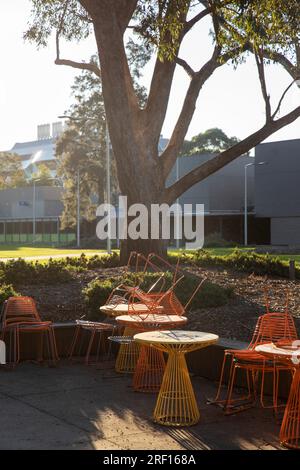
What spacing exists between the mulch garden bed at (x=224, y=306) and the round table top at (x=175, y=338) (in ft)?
5.93

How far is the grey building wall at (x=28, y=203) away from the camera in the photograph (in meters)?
87.4

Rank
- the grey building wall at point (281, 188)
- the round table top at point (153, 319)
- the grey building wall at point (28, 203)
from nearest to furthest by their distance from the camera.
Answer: the round table top at point (153, 319), the grey building wall at point (281, 188), the grey building wall at point (28, 203)

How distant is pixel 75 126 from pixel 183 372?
6486 cm

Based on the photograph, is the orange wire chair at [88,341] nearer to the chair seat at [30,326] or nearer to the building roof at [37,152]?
the chair seat at [30,326]

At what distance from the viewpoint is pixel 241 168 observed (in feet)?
240

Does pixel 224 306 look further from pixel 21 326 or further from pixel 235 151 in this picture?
pixel 235 151

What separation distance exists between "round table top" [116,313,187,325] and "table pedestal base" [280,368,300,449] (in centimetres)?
215

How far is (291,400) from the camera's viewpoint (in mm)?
6406

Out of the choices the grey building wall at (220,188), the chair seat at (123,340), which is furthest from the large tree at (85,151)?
the chair seat at (123,340)

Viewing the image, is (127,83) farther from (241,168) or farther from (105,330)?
(241,168)

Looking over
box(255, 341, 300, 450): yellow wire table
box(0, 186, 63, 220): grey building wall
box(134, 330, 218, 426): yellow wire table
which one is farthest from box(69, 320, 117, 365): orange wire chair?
box(0, 186, 63, 220): grey building wall

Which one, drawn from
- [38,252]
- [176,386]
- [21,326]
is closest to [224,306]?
[21,326]

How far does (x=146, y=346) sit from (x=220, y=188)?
63448 mm
